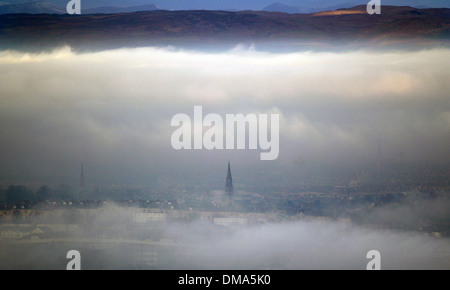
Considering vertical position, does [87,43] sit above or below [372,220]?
above

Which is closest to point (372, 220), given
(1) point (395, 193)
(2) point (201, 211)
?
(1) point (395, 193)

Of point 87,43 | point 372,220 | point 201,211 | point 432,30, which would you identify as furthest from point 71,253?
point 432,30

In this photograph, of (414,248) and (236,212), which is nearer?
(414,248)
